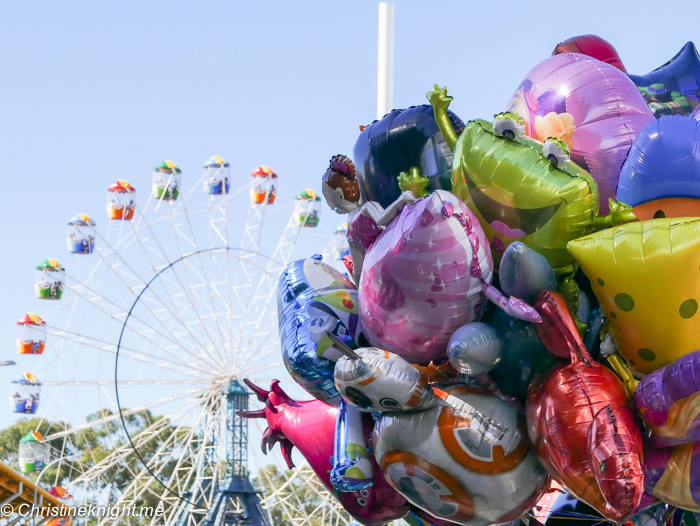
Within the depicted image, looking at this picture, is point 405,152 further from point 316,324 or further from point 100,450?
point 100,450

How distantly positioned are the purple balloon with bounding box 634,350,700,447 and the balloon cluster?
0.04ft

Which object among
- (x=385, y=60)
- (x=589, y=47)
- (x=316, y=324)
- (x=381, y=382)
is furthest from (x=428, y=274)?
(x=385, y=60)

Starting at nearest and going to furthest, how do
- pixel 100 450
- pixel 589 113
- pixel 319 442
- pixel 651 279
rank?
pixel 651 279 < pixel 589 113 < pixel 319 442 < pixel 100 450

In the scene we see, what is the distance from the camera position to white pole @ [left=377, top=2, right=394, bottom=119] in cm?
805

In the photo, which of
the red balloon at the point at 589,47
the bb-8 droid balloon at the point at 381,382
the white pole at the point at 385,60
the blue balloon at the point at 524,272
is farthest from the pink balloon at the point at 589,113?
the white pole at the point at 385,60

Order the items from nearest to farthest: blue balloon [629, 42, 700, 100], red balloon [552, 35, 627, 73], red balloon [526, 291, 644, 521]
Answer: red balloon [526, 291, 644, 521] < red balloon [552, 35, 627, 73] < blue balloon [629, 42, 700, 100]

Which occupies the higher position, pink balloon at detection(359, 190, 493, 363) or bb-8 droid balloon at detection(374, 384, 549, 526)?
pink balloon at detection(359, 190, 493, 363)

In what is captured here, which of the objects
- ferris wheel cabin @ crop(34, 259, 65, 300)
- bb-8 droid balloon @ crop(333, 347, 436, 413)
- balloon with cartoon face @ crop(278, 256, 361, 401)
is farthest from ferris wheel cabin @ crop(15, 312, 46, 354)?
bb-8 droid balloon @ crop(333, 347, 436, 413)

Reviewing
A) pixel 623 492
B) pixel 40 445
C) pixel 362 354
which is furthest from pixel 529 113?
pixel 40 445

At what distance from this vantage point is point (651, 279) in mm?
4391

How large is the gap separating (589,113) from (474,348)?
162 centimetres

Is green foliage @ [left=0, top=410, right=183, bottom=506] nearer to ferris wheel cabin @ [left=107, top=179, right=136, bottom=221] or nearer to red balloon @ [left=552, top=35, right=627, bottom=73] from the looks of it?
ferris wheel cabin @ [left=107, top=179, right=136, bottom=221]

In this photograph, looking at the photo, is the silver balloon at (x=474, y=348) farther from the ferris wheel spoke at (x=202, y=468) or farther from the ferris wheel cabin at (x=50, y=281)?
the ferris wheel cabin at (x=50, y=281)

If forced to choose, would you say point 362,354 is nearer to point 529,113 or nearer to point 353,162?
point 353,162
